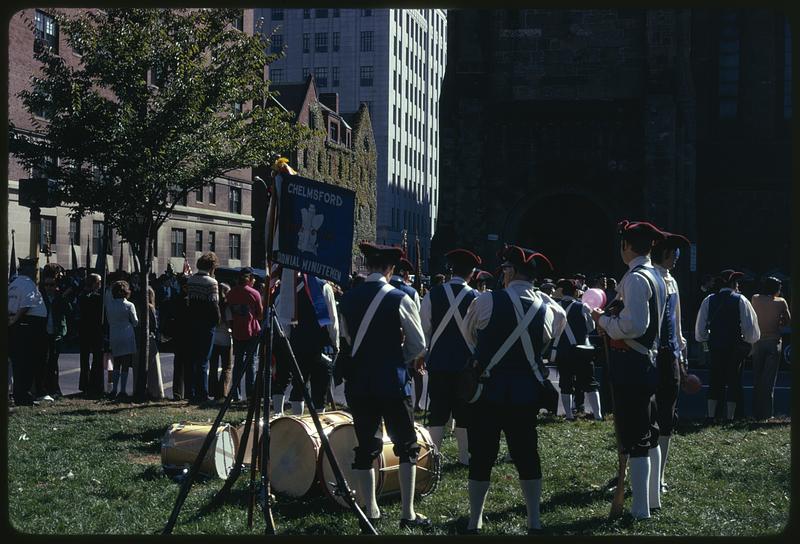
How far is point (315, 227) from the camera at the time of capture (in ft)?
21.9

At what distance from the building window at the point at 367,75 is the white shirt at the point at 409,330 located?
83021mm

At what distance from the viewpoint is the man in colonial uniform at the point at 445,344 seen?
9.16 m

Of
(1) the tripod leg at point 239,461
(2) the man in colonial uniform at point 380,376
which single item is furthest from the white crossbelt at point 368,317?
(1) the tripod leg at point 239,461

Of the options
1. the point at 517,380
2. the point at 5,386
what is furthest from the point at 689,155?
the point at 5,386

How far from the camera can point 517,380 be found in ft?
21.6

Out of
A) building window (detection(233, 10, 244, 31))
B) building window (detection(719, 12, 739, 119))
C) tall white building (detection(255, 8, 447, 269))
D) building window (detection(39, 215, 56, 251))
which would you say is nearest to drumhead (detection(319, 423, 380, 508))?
building window (detection(233, 10, 244, 31))

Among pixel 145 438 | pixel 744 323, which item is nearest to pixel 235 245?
pixel 744 323

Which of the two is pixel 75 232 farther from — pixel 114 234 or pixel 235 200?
pixel 235 200

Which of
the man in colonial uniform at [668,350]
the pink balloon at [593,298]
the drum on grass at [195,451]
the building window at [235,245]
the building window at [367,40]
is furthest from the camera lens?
the building window at [367,40]

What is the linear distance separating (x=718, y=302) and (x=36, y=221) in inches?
379

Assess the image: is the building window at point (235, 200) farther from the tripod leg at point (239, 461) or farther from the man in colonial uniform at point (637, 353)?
the man in colonial uniform at point (637, 353)

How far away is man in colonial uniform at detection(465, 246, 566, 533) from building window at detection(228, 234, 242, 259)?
4462 centimetres

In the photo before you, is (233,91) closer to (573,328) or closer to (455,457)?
(573,328)

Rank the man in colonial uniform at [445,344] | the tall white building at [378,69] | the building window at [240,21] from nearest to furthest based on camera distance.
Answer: the man in colonial uniform at [445,344]
the building window at [240,21]
the tall white building at [378,69]
